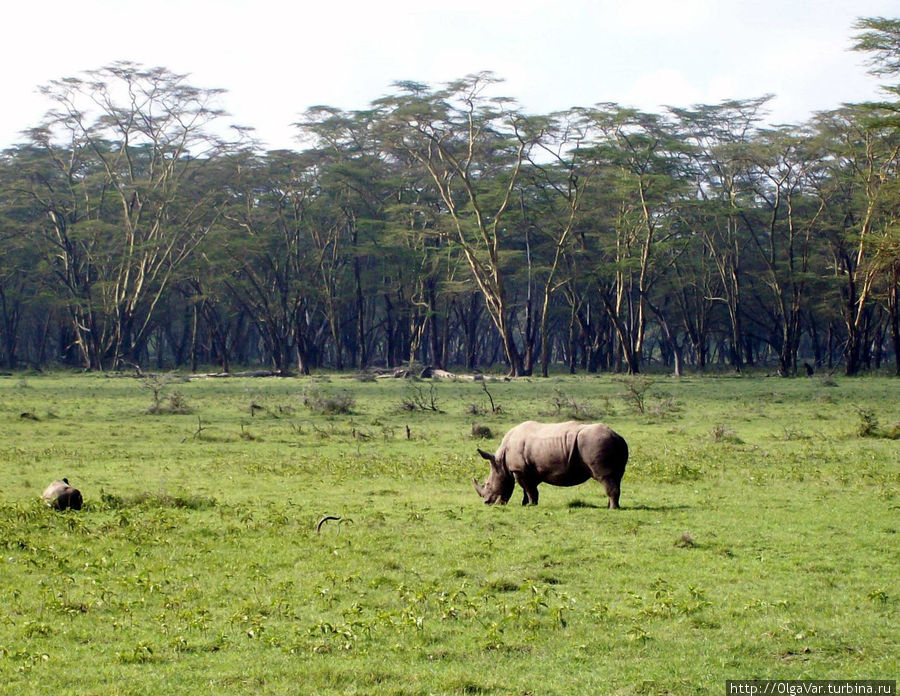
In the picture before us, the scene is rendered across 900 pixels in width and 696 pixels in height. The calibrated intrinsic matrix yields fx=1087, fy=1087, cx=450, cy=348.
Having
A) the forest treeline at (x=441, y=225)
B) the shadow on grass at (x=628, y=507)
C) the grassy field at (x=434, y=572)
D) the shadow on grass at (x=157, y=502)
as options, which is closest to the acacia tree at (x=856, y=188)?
the forest treeline at (x=441, y=225)

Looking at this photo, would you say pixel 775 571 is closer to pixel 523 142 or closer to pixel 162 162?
pixel 523 142

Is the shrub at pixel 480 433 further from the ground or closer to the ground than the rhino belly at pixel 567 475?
closer to the ground

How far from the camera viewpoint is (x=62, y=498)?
12711 mm

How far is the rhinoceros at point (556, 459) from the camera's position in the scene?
12.7m

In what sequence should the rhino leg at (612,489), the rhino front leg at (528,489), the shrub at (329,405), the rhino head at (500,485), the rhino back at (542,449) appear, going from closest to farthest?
the rhino leg at (612,489)
the rhino back at (542,449)
the rhino front leg at (528,489)
the rhino head at (500,485)
the shrub at (329,405)

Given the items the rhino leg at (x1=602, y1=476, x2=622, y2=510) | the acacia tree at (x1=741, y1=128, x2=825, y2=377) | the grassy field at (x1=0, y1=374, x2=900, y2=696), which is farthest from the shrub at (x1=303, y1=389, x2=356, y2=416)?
the acacia tree at (x1=741, y1=128, x2=825, y2=377)

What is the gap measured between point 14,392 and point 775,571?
3228 cm

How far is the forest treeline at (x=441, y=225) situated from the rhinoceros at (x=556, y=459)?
113 ft

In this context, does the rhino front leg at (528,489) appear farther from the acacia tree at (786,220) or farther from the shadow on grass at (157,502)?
the acacia tree at (786,220)

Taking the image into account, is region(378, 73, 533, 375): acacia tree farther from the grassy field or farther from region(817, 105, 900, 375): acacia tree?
the grassy field

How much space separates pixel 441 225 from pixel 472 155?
4456 millimetres

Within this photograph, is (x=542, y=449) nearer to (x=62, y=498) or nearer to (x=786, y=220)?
(x=62, y=498)

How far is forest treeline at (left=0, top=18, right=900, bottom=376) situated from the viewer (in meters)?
49.1

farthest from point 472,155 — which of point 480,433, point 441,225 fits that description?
point 480,433
